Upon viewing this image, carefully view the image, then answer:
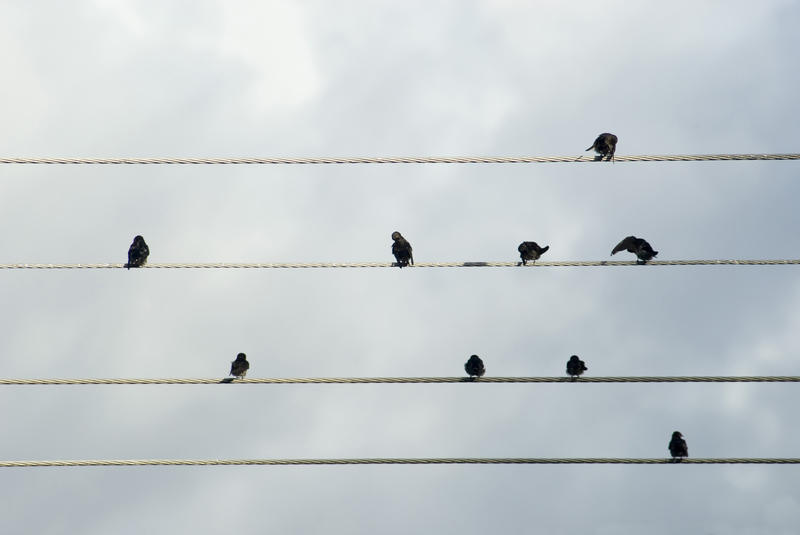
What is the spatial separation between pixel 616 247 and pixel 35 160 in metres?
11.1

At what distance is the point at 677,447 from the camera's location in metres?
30.6

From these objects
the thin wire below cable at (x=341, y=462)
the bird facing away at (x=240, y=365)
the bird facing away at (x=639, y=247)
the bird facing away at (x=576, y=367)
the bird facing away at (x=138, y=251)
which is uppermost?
the bird facing away at (x=639, y=247)

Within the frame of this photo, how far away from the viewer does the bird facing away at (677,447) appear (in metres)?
30.2

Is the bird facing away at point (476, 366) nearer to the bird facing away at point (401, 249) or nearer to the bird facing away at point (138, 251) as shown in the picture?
the bird facing away at point (401, 249)

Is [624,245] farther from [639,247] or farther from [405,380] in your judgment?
[405,380]

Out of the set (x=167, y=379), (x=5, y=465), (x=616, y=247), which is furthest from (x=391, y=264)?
(x=616, y=247)

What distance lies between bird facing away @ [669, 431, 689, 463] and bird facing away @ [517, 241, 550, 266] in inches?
145

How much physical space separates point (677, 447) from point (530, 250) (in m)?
3.97

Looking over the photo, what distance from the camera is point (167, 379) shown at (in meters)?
22.2

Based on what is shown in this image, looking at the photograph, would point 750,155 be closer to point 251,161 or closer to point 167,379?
point 251,161

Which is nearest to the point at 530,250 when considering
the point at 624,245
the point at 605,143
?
the point at 624,245

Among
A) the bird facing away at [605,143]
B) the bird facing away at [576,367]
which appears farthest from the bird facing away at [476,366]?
the bird facing away at [605,143]

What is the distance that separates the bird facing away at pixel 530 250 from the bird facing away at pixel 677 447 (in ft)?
12.1

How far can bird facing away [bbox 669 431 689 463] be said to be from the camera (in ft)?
99.2
